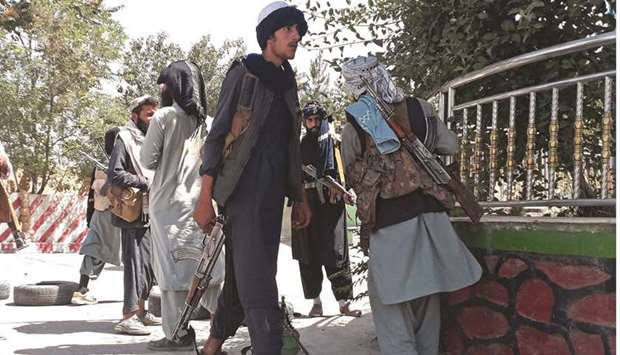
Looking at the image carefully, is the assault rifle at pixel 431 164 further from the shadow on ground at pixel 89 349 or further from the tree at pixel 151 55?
the tree at pixel 151 55

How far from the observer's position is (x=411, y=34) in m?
4.51

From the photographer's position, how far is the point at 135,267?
5352mm

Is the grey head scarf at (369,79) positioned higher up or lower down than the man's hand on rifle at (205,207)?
higher up

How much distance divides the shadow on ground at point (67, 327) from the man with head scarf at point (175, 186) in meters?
1.06

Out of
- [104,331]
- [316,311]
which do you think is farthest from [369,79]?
[104,331]

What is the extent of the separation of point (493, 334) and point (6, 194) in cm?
337

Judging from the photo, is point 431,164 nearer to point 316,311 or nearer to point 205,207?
point 205,207

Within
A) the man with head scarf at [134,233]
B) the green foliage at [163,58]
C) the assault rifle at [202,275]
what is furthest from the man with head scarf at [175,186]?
the green foliage at [163,58]

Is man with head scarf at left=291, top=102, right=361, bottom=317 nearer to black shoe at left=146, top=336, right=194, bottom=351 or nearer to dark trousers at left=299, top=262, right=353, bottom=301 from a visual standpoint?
dark trousers at left=299, top=262, right=353, bottom=301

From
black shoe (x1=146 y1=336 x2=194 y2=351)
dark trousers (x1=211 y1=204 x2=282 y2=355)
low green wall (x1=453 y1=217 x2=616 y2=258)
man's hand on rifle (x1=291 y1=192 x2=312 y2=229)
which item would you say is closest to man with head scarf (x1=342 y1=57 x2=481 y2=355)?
low green wall (x1=453 y1=217 x2=616 y2=258)

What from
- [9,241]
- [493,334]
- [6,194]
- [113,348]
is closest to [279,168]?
[493,334]

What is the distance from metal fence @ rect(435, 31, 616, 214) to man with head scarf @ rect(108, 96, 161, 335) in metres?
2.39

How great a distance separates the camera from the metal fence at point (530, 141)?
3.24 metres

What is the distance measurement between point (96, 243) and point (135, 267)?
196 cm
